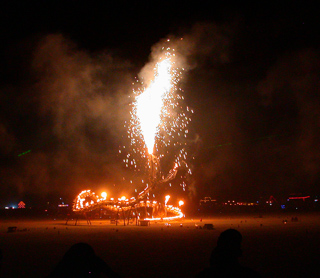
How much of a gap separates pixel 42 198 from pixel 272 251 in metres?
65.3

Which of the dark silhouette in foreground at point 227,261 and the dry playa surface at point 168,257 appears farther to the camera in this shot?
the dry playa surface at point 168,257

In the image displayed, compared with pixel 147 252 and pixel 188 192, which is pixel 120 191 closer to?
pixel 188 192

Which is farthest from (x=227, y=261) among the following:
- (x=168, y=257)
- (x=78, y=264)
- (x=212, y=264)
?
(x=168, y=257)

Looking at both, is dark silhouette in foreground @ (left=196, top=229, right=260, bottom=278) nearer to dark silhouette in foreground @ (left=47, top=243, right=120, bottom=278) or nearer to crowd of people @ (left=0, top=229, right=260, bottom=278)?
crowd of people @ (left=0, top=229, right=260, bottom=278)

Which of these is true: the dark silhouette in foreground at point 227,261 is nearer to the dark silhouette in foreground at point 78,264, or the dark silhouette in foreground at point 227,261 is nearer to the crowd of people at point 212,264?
the crowd of people at point 212,264

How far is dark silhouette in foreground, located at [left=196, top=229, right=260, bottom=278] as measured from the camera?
3.15m

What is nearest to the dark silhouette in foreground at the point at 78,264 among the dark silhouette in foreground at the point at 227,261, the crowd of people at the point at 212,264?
the crowd of people at the point at 212,264

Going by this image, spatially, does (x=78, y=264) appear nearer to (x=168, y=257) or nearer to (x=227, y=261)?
(x=227, y=261)

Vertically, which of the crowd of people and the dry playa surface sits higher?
the crowd of people

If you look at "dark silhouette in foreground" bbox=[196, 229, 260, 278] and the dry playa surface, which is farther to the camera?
the dry playa surface

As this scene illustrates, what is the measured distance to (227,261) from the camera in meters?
3.22

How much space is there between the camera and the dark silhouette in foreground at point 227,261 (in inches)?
124

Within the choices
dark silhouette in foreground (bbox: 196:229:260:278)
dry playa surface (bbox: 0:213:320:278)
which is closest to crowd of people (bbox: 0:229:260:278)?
dark silhouette in foreground (bbox: 196:229:260:278)

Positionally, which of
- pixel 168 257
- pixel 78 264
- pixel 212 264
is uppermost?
pixel 78 264
